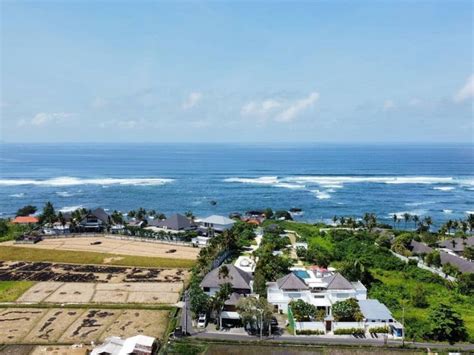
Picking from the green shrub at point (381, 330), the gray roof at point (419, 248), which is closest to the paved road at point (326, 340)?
the green shrub at point (381, 330)

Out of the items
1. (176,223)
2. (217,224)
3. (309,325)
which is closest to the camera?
(309,325)

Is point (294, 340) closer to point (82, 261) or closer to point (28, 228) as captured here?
point (82, 261)

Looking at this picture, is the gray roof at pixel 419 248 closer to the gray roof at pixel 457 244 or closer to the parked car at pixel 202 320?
the gray roof at pixel 457 244

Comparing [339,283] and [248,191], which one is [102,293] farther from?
[248,191]

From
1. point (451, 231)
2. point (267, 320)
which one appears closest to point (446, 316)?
point (267, 320)

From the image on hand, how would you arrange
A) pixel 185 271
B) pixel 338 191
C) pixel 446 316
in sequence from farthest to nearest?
pixel 338 191
pixel 185 271
pixel 446 316

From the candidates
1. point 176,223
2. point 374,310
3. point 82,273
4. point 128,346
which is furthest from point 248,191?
point 128,346
